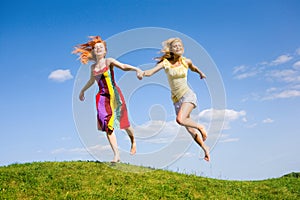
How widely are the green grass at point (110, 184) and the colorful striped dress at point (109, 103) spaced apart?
3.54 feet

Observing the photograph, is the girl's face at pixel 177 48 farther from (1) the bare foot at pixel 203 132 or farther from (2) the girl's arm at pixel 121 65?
(1) the bare foot at pixel 203 132

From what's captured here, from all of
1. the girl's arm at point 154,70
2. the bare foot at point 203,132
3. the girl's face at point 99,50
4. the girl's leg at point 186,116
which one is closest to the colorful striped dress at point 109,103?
the girl's face at point 99,50

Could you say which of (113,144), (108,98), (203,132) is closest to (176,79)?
(203,132)

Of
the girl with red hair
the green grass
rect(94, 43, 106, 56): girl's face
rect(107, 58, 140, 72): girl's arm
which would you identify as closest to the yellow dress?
rect(107, 58, 140, 72): girl's arm

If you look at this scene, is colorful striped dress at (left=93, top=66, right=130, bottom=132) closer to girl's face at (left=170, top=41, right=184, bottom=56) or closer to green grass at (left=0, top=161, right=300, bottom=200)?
green grass at (left=0, top=161, right=300, bottom=200)

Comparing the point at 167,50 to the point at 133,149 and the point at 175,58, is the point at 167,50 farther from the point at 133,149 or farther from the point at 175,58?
the point at 133,149

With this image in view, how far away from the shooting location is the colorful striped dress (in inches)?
336

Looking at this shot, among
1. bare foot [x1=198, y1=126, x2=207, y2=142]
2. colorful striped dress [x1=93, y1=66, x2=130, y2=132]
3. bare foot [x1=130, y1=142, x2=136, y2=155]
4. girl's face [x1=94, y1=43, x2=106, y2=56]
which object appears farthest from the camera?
girl's face [x1=94, y1=43, x2=106, y2=56]

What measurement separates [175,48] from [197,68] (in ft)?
2.07

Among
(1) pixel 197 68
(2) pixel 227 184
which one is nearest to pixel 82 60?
(1) pixel 197 68

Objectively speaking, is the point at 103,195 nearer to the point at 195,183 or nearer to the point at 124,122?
the point at 124,122

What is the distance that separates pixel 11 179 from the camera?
8414mm

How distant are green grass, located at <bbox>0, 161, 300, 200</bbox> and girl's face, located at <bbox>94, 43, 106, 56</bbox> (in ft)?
8.40

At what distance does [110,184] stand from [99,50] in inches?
114
